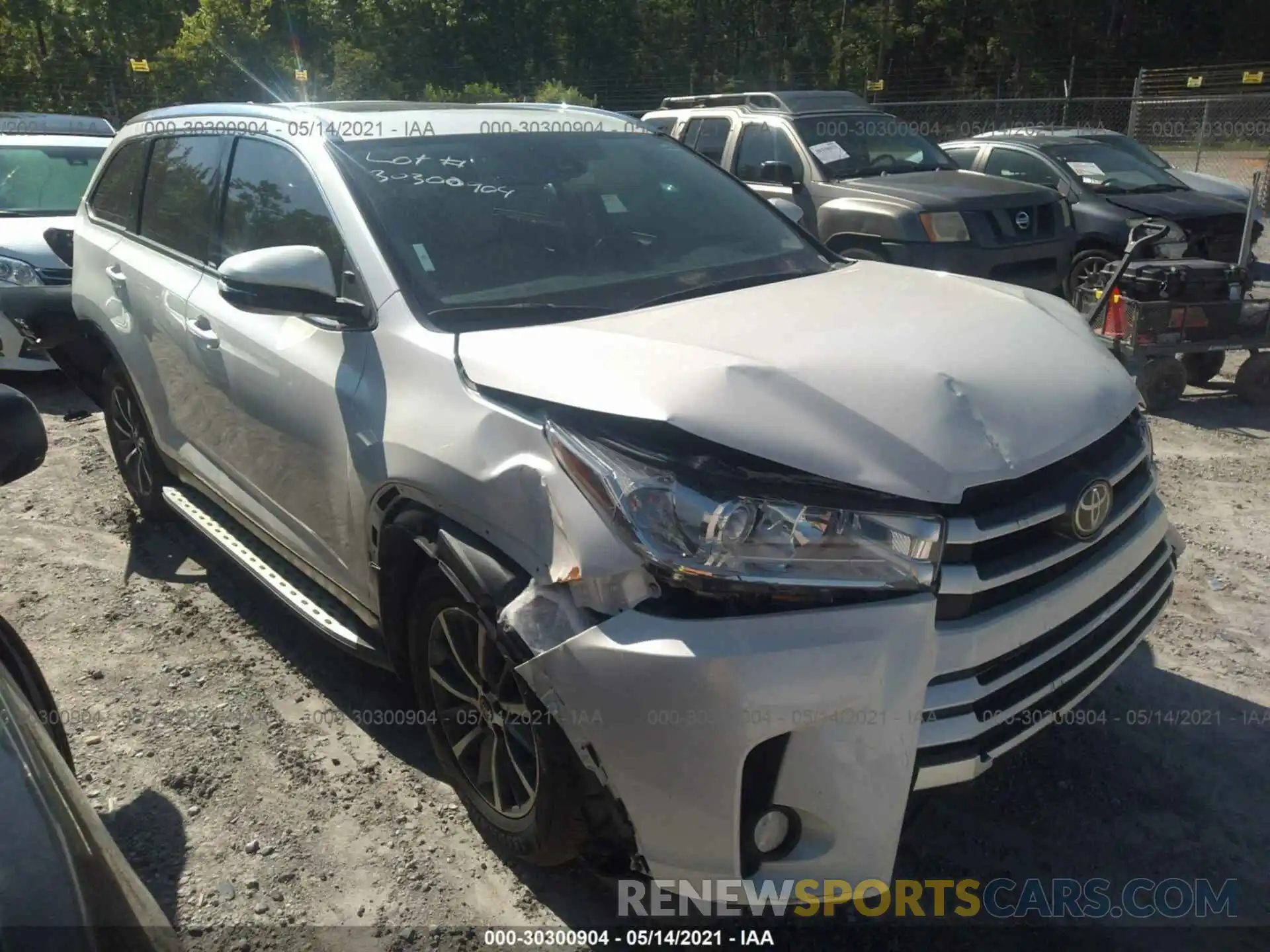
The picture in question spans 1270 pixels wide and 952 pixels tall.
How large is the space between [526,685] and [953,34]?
4103 cm

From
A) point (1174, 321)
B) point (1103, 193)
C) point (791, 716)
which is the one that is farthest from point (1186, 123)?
point (791, 716)

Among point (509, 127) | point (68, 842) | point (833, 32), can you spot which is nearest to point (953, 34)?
point (833, 32)

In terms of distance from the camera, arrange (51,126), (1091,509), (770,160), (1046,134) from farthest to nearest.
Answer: (1046,134)
(51,126)
(770,160)
(1091,509)

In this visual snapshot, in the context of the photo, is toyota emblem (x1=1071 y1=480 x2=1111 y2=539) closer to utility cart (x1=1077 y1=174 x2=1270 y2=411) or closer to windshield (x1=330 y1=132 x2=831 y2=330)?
windshield (x1=330 y1=132 x2=831 y2=330)

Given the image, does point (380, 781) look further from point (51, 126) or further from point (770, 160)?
point (51, 126)

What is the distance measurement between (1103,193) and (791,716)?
10.2 m

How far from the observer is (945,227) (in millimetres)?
7926

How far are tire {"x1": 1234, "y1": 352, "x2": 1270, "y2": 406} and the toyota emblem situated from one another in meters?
5.39

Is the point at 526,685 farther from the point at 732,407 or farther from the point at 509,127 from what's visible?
the point at 509,127

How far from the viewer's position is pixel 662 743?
201 centimetres

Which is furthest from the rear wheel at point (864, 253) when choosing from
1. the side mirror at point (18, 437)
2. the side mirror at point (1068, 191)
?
the side mirror at point (18, 437)

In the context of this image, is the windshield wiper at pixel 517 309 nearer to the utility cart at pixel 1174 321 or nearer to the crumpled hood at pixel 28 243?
the utility cart at pixel 1174 321

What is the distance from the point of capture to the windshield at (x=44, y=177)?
836cm

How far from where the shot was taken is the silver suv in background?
2012mm
